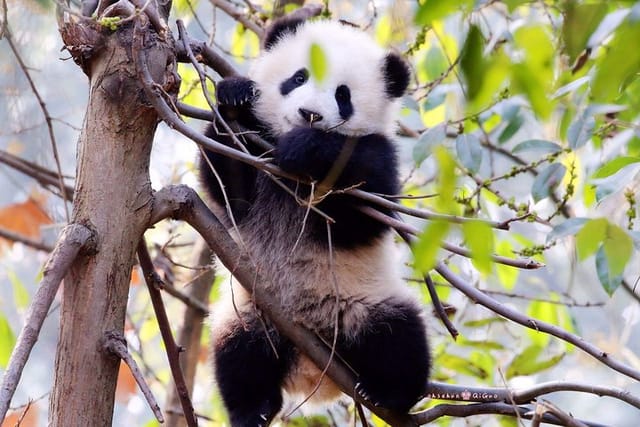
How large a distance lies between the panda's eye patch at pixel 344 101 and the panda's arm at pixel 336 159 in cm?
22

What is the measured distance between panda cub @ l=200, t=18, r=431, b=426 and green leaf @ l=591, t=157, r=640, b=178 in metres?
0.81

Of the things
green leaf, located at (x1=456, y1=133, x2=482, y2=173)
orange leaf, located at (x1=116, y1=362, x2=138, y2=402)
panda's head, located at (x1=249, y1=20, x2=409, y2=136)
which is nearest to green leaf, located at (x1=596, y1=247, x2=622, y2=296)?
green leaf, located at (x1=456, y1=133, x2=482, y2=173)

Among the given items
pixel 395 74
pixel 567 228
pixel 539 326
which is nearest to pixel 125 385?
pixel 395 74

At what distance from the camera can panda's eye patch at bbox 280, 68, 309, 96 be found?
122 inches

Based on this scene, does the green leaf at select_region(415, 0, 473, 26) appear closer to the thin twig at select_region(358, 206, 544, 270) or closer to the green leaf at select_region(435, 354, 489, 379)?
the thin twig at select_region(358, 206, 544, 270)

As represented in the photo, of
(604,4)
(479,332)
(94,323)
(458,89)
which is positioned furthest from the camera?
(479,332)

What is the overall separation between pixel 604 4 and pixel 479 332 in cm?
445

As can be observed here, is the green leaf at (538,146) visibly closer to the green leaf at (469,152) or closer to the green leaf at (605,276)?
the green leaf at (469,152)

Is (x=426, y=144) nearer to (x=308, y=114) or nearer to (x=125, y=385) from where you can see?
(x=308, y=114)

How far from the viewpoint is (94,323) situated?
6.54 ft

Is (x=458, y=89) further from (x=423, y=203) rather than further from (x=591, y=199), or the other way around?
(x=423, y=203)

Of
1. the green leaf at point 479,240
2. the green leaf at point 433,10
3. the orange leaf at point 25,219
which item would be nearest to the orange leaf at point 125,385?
the orange leaf at point 25,219

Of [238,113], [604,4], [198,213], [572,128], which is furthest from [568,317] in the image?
[604,4]

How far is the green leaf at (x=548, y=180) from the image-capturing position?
2.87 meters
